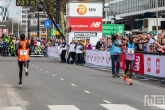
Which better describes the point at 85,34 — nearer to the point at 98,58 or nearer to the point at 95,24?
the point at 95,24

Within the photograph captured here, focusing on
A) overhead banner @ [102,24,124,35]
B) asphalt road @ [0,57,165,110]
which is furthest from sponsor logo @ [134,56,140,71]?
overhead banner @ [102,24,124,35]

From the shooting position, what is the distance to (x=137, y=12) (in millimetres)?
91125

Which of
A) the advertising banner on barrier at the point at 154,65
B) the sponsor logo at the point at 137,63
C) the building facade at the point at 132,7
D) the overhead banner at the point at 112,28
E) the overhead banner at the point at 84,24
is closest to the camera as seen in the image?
the advertising banner on barrier at the point at 154,65

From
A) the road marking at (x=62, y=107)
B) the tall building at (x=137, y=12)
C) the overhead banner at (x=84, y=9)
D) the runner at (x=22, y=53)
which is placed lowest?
the road marking at (x=62, y=107)

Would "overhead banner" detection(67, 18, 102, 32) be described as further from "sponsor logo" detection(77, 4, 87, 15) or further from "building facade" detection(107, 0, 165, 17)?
"building facade" detection(107, 0, 165, 17)

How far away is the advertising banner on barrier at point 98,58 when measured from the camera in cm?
2991

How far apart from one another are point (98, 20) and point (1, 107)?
26.9 meters

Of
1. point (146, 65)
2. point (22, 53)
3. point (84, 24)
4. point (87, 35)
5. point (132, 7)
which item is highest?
point (132, 7)

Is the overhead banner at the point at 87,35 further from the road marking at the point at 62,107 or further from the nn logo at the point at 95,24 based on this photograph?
the road marking at the point at 62,107

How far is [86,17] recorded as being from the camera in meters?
39.4

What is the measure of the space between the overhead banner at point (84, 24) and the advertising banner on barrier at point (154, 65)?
15.9 metres

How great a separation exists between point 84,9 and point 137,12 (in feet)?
174

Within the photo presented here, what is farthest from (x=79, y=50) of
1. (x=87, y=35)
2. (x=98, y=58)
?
Result: (x=87, y=35)

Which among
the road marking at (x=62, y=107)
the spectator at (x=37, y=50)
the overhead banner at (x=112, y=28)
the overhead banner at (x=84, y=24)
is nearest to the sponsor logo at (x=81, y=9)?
the overhead banner at (x=84, y=24)
